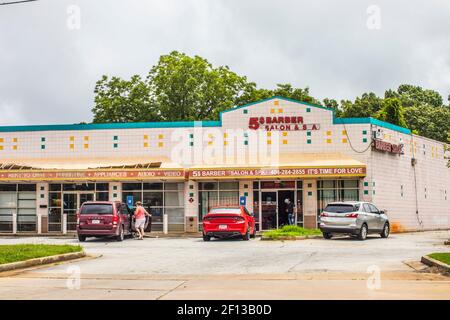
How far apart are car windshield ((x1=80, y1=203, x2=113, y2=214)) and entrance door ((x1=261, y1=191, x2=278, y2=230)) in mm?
10034

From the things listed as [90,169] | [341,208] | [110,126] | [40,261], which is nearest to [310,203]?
[341,208]

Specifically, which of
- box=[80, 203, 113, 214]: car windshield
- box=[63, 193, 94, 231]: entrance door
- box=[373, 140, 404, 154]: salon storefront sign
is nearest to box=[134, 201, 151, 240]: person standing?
box=[80, 203, 113, 214]: car windshield

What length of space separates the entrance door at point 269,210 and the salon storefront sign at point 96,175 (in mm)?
4513

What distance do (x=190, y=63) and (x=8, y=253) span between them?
139 feet

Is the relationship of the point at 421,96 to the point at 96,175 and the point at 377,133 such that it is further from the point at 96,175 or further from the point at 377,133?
the point at 96,175

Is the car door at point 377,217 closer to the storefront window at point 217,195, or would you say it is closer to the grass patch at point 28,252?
the storefront window at point 217,195

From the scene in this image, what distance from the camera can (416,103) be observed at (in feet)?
246

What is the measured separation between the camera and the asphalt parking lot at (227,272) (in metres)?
11.5

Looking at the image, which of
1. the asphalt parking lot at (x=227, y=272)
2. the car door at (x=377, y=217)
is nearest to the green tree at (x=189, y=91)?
the car door at (x=377, y=217)

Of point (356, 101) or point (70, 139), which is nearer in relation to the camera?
point (70, 139)

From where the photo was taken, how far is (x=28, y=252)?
18250mm
